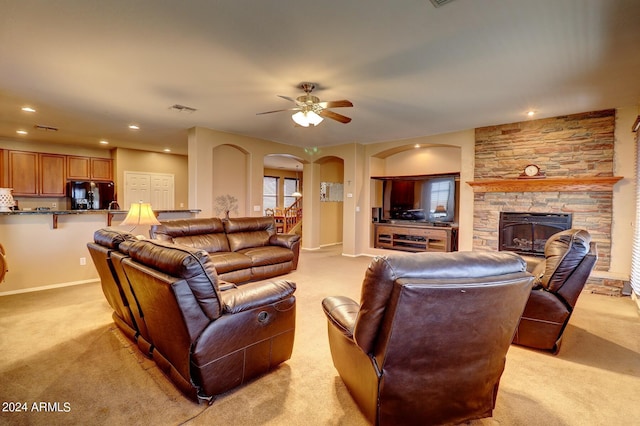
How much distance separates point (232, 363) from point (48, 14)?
2844 millimetres

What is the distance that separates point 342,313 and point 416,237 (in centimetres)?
509

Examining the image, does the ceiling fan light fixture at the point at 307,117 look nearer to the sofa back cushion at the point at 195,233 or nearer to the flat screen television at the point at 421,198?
the sofa back cushion at the point at 195,233

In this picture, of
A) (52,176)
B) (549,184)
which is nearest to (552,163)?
(549,184)

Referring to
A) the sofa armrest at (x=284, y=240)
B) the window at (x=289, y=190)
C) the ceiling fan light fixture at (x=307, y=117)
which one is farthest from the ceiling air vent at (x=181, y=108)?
the window at (x=289, y=190)

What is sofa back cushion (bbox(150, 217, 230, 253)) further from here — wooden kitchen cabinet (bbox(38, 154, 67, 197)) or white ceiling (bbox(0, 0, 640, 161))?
wooden kitchen cabinet (bbox(38, 154, 67, 197))

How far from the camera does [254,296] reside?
194 cm

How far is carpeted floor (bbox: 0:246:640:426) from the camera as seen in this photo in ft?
5.67

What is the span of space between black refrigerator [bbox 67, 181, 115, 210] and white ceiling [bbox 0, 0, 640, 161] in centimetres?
281

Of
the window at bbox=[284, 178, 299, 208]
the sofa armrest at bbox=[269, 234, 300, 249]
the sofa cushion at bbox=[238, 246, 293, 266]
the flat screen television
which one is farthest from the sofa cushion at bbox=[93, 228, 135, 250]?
the window at bbox=[284, 178, 299, 208]

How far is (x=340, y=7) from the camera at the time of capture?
2105mm

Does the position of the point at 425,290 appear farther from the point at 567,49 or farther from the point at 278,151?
the point at 278,151

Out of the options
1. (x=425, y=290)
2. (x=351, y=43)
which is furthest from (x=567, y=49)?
(x=425, y=290)

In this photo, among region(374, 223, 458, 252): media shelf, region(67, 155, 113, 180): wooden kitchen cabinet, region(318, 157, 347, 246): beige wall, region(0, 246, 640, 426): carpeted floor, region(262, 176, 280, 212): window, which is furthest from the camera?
region(262, 176, 280, 212): window

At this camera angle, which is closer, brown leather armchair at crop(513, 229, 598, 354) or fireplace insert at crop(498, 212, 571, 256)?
brown leather armchair at crop(513, 229, 598, 354)
